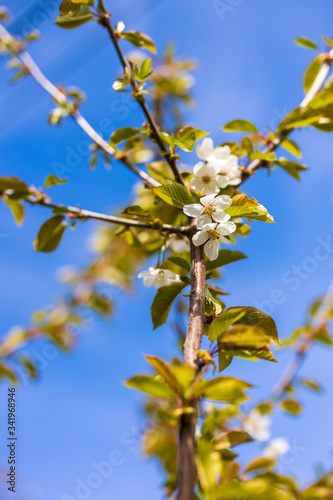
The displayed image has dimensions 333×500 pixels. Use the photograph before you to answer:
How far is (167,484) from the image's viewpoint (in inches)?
34.5

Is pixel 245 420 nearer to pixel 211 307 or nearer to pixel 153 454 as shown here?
pixel 153 454

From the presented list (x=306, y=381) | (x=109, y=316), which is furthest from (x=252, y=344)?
(x=109, y=316)

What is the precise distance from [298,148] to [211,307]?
0.69m

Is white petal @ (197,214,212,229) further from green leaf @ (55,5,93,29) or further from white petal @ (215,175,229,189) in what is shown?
green leaf @ (55,5,93,29)

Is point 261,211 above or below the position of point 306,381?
above

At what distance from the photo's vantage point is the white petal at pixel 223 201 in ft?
2.80

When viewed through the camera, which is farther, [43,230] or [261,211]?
[43,230]

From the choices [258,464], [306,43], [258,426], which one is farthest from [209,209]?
[258,426]

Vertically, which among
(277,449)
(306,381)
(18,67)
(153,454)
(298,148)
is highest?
(18,67)

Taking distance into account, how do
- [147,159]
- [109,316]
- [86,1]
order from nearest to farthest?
[86,1]
[147,159]
[109,316]

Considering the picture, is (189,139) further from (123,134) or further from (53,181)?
(53,181)

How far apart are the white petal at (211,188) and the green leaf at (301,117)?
34cm

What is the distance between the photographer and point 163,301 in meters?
0.93

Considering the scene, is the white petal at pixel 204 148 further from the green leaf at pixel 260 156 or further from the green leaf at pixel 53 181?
the green leaf at pixel 53 181
